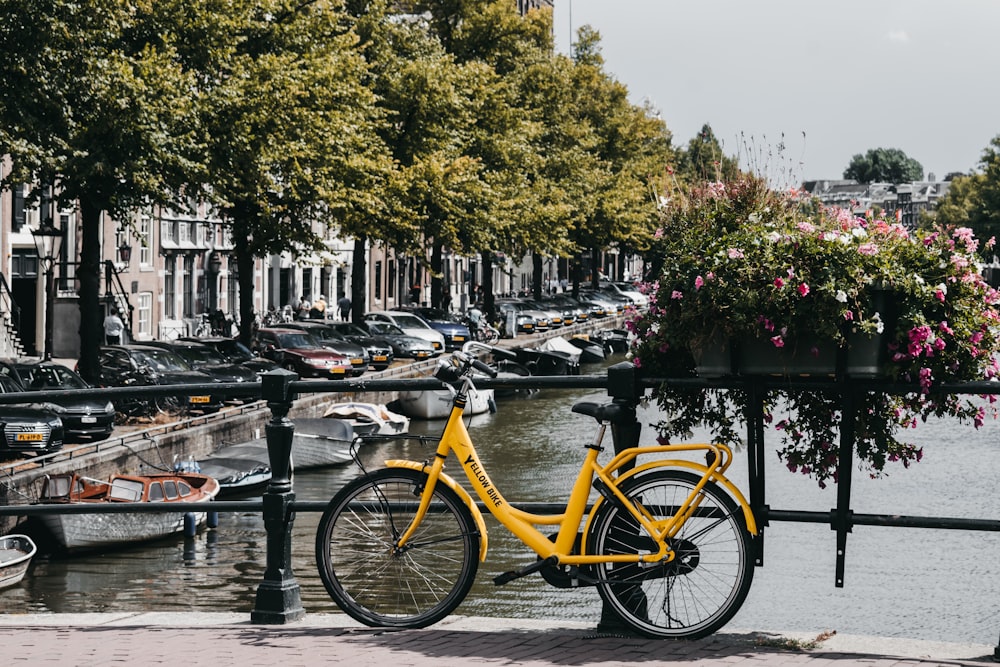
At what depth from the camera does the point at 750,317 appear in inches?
220

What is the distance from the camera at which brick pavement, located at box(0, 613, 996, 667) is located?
5438 mm

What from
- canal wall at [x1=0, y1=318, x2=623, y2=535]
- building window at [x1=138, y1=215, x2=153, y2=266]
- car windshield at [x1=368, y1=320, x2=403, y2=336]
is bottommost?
canal wall at [x1=0, y1=318, x2=623, y2=535]

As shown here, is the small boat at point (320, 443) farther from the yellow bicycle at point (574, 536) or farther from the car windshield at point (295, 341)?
the yellow bicycle at point (574, 536)

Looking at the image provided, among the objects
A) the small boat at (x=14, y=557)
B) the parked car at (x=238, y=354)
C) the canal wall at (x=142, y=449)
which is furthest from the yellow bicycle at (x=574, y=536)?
the parked car at (x=238, y=354)

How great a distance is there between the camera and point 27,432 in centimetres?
2434

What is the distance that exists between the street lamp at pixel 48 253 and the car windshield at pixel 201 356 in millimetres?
4383

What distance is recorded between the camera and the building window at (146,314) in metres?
52.1

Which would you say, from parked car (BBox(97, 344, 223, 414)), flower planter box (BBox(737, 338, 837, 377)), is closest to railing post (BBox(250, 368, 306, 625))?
flower planter box (BBox(737, 338, 837, 377))

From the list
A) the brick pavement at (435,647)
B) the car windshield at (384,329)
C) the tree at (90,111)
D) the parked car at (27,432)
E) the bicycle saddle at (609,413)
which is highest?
the tree at (90,111)

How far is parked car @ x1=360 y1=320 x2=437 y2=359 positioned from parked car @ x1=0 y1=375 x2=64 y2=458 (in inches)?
893

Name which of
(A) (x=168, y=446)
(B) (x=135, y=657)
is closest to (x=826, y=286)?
(B) (x=135, y=657)

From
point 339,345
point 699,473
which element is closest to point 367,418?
point 339,345

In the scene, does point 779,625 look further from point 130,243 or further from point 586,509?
point 130,243

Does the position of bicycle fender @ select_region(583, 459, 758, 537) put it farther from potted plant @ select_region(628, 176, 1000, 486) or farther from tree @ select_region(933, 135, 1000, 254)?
tree @ select_region(933, 135, 1000, 254)
